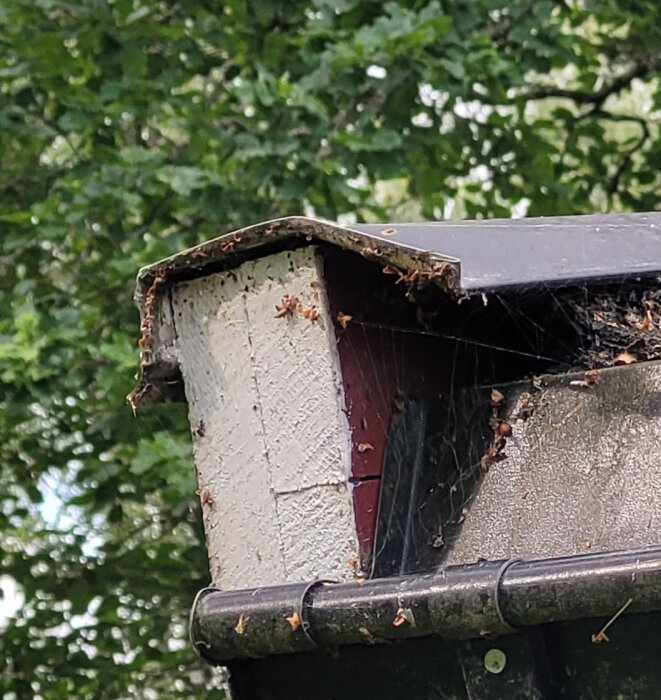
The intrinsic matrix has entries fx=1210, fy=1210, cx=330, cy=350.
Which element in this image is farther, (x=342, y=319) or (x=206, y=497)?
(x=206, y=497)

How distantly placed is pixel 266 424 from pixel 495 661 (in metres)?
0.44

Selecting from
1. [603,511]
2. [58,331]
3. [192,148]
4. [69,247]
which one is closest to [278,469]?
[603,511]

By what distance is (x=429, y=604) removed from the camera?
1.19m

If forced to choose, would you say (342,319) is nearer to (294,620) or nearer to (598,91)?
(294,620)

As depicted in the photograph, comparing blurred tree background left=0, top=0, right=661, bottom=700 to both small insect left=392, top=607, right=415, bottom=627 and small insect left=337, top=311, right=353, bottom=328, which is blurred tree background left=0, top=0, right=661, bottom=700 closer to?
small insect left=337, top=311, right=353, bottom=328

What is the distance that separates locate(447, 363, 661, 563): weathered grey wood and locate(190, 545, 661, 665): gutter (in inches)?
4.4

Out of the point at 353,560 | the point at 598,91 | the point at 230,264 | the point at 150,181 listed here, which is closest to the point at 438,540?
the point at 353,560

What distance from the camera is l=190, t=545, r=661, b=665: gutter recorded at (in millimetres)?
1097

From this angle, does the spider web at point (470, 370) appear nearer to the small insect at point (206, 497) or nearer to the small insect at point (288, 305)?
the small insect at point (288, 305)

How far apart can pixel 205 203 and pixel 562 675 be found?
233 cm

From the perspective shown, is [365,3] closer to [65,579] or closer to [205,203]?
[205,203]

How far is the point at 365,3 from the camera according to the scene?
3684 millimetres

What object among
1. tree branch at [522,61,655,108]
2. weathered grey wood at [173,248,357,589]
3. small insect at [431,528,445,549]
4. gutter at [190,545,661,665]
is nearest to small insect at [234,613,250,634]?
gutter at [190,545,661,665]

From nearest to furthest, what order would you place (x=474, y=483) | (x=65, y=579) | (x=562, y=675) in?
(x=562, y=675) → (x=474, y=483) → (x=65, y=579)
